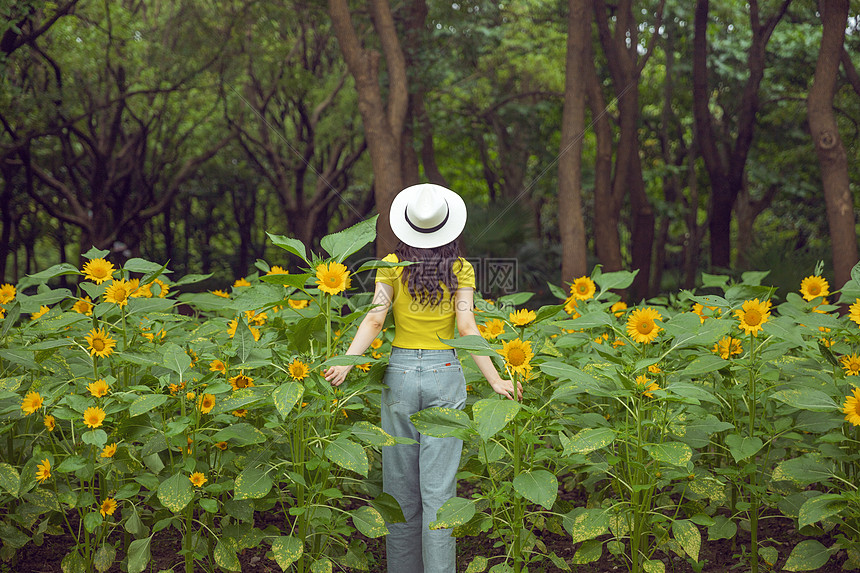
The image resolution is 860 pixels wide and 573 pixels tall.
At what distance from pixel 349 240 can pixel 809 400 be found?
1.58m

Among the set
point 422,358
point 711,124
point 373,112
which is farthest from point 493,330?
point 711,124

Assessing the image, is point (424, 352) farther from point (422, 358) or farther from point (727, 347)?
point (727, 347)

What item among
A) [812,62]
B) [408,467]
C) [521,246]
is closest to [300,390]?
[408,467]

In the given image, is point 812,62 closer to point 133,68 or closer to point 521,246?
point 521,246

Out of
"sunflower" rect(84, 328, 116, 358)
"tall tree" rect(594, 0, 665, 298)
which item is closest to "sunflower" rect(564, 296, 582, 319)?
"sunflower" rect(84, 328, 116, 358)

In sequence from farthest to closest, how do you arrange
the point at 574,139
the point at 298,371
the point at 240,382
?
the point at 574,139, the point at 240,382, the point at 298,371

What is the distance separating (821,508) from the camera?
222cm

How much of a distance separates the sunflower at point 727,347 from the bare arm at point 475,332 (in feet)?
Result: 2.50

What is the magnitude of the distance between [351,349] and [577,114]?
704 centimetres

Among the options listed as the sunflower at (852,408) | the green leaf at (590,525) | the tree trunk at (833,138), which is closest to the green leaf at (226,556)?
the green leaf at (590,525)

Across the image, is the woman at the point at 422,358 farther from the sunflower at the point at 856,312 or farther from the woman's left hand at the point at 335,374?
the sunflower at the point at 856,312

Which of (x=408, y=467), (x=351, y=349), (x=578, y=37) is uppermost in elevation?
(x=578, y=37)

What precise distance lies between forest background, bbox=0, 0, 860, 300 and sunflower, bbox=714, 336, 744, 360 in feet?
19.3

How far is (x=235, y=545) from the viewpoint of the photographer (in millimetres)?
2486
